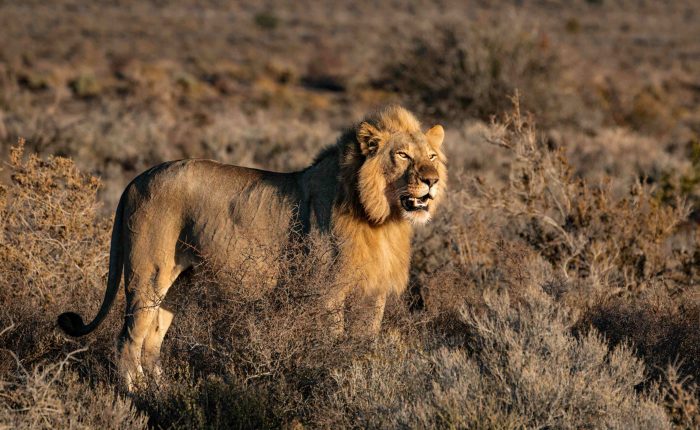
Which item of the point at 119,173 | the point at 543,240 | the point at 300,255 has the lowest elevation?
the point at 119,173

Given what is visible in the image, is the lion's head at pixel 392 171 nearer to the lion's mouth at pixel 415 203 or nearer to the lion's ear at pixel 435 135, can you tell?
the lion's mouth at pixel 415 203

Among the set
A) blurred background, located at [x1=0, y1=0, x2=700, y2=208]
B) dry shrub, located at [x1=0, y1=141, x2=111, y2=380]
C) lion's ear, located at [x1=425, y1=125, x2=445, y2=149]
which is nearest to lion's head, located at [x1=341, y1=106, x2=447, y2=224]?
lion's ear, located at [x1=425, y1=125, x2=445, y2=149]

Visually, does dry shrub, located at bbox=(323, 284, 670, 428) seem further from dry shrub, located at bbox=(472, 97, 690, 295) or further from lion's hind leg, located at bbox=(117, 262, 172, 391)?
dry shrub, located at bbox=(472, 97, 690, 295)

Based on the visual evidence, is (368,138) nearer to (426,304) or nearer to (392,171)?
(392,171)

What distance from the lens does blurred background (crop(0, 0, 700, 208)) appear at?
17.1 meters

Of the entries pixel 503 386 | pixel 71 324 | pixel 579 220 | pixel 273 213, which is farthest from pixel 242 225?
pixel 579 220

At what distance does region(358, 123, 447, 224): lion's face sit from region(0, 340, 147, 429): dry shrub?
2.25m

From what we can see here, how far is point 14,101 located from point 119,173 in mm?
8173

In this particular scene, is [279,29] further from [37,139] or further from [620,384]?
[620,384]

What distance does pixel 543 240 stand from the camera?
9.17 m

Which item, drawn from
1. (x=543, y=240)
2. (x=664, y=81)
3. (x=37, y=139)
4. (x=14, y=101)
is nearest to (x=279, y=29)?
(x=664, y=81)

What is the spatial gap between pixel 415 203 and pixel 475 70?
1504 cm

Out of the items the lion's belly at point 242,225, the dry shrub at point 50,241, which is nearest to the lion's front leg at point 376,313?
the lion's belly at point 242,225

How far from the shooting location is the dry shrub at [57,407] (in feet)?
16.1
